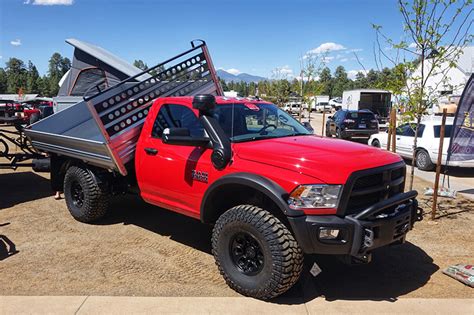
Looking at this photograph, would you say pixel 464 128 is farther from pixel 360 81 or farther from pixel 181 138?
pixel 360 81

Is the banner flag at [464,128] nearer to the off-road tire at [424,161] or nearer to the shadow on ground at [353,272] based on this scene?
the shadow on ground at [353,272]

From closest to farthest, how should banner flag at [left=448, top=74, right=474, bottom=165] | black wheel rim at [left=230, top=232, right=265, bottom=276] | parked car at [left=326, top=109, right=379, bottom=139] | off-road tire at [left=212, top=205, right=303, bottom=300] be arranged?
off-road tire at [left=212, top=205, right=303, bottom=300] → black wheel rim at [left=230, top=232, right=265, bottom=276] → banner flag at [left=448, top=74, right=474, bottom=165] → parked car at [left=326, top=109, right=379, bottom=139]

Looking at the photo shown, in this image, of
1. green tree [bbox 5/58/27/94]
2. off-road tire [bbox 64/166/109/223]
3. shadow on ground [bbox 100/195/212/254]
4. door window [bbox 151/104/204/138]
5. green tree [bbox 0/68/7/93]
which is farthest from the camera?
green tree [bbox 0/68/7/93]

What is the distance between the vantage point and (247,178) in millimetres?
3898

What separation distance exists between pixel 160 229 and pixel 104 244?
36.1 inches

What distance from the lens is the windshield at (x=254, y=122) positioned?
4.66 metres

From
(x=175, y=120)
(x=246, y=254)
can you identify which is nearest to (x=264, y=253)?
(x=246, y=254)

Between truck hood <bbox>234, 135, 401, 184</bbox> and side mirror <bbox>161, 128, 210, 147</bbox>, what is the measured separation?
1.24 feet

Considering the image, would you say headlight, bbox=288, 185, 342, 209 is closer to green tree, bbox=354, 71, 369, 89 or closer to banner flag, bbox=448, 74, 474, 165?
banner flag, bbox=448, 74, 474, 165

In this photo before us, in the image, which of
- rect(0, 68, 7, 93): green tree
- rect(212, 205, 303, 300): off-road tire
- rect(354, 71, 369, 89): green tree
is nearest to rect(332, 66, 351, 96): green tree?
rect(354, 71, 369, 89): green tree

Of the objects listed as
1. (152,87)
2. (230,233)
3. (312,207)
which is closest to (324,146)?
(312,207)

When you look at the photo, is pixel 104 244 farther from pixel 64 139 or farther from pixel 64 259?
pixel 64 139

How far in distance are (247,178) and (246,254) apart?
Result: 0.79m

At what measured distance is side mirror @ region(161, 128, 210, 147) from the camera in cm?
429
